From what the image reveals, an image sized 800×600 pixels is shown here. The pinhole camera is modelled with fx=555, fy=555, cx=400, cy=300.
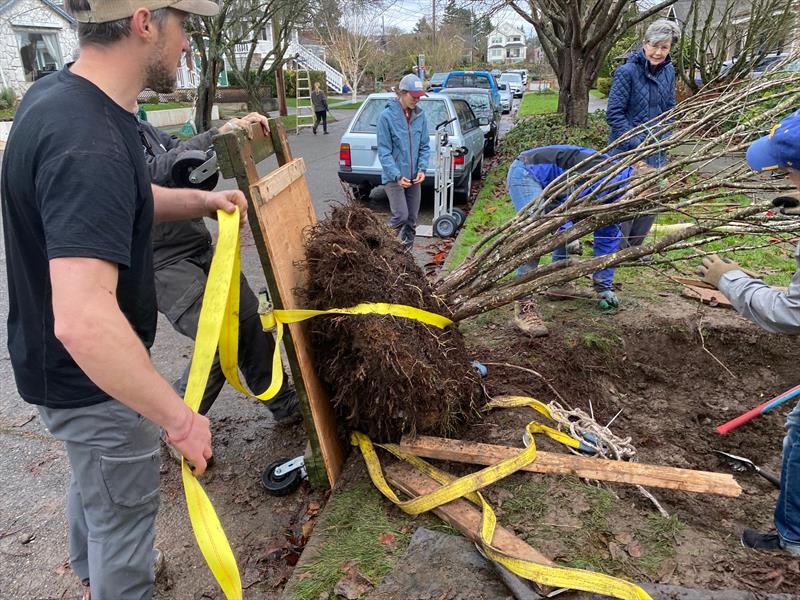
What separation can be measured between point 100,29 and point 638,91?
566cm

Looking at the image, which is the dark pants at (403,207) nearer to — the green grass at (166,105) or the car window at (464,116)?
the car window at (464,116)

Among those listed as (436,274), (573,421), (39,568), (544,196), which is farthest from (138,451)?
(436,274)

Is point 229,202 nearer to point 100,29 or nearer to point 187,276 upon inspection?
point 100,29

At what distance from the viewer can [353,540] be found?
8.21 ft

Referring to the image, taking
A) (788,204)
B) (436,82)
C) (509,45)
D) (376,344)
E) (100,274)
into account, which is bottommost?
(376,344)

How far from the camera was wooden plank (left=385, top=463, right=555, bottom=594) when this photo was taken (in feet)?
7.49

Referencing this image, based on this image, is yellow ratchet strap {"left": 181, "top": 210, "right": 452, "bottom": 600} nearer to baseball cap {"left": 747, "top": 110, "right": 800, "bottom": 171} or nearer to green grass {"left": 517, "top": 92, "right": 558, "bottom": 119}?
baseball cap {"left": 747, "top": 110, "right": 800, "bottom": 171}

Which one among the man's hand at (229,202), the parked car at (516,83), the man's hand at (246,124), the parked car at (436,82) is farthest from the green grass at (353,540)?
the parked car at (516,83)

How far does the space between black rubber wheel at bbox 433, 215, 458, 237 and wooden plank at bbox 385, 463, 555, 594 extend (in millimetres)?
5432

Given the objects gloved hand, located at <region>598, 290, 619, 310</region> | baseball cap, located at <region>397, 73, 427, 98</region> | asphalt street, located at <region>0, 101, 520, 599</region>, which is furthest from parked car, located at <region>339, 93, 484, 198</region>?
asphalt street, located at <region>0, 101, 520, 599</region>

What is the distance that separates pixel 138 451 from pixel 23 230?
0.79 metres

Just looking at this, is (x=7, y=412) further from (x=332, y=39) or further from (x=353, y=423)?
(x=332, y=39)

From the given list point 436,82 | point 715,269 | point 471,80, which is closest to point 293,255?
point 715,269

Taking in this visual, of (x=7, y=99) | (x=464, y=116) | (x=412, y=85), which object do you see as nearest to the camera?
(x=412, y=85)
